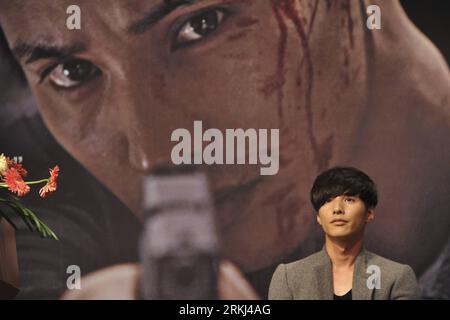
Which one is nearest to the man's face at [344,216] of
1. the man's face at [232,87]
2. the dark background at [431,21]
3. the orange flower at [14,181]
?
the orange flower at [14,181]

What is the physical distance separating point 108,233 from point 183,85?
755mm

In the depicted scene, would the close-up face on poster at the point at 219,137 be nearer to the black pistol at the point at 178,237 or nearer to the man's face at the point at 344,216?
the black pistol at the point at 178,237

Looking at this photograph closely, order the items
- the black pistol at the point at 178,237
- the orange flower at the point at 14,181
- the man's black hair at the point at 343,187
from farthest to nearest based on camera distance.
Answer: the black pistol at the point at 178,237, the man's black hair at the point at 343,187, the orange flower at the point at 14,181

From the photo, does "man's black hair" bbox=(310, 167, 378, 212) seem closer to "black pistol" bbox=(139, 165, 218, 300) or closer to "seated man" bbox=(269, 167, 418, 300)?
"seated man" bbox=(269, 167, 418, 300)

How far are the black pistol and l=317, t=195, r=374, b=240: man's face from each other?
174 centimetres

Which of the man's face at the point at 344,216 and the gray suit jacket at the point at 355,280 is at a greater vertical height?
the man's face at the point at 344,216

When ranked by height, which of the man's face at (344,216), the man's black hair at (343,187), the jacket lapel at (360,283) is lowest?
the jacket lapel at (360,283)

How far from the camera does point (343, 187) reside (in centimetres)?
191

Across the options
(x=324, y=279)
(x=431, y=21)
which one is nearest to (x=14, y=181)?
(x=324, y=279)

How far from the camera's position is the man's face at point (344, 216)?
1856 millimetres

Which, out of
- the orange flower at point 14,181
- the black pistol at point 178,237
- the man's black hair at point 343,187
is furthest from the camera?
the black pistol at point 178,237

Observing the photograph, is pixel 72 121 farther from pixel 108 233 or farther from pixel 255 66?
pixel 255 66

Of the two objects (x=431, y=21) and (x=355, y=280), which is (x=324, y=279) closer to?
(x=355, y=280)

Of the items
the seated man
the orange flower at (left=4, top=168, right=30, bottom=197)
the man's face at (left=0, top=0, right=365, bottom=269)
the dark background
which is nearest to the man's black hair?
the seated man
